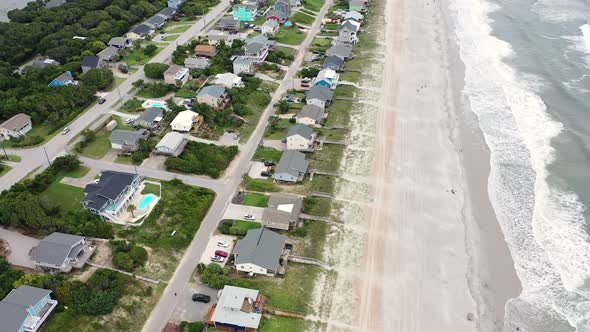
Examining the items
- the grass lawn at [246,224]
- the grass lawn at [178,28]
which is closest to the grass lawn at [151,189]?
the grass lawn at [246,224]

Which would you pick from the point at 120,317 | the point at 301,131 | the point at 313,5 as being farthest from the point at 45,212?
the point at 313,5

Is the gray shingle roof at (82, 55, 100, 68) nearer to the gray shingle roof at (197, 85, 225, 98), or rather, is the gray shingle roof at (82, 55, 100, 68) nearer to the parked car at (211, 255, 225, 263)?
the gray shingle roof at (197, 85, 225, 98)

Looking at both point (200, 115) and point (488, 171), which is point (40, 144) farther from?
point (488, 171)

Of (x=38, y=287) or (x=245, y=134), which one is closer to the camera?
(x=38, y=287)

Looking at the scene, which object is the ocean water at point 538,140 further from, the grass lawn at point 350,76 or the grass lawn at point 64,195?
the grass lawn at point 64,195

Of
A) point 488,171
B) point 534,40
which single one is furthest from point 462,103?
point 534,40

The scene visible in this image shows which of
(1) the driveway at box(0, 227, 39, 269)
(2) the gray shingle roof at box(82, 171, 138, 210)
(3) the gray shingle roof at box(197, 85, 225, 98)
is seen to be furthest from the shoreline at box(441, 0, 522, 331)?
(1) the driveway at box(0, 227, 39, 269)

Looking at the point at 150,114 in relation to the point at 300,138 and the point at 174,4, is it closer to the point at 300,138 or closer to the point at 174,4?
the point at 300,138
